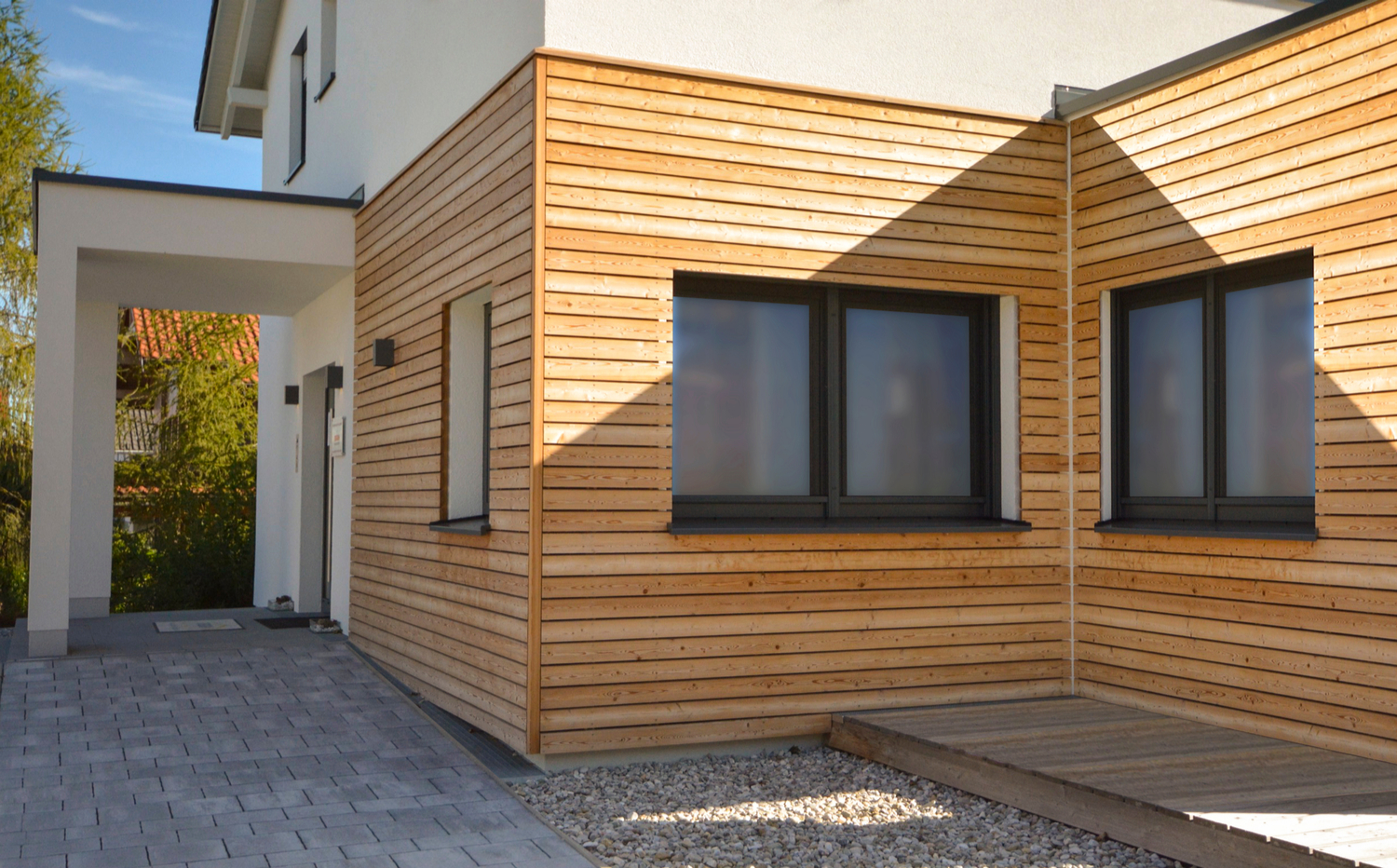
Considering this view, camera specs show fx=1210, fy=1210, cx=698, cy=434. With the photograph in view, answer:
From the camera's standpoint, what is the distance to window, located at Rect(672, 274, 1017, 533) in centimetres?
628

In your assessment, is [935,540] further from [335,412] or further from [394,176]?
[335,412]

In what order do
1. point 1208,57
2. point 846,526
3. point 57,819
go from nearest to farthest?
point 57,819 < point 1208,57 < point 846,526

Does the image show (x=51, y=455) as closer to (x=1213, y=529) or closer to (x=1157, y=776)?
(x=1157, y=776)

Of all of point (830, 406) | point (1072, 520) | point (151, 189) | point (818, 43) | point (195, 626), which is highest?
point (818, 43)

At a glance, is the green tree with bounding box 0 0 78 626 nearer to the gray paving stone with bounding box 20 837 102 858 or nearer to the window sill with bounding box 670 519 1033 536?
the gray paving stone with bounding box 20 837 102 858

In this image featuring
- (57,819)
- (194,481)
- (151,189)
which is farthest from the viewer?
(194,481)

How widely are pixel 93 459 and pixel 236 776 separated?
19.6 ft

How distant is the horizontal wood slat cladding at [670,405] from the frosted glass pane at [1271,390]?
3.20 feet

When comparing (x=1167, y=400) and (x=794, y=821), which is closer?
(x=794, y=821)

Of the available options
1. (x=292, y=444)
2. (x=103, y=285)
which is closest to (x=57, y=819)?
(x=103, y=285)

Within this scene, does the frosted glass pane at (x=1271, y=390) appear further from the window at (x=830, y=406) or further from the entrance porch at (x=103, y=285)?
the entrance porch at (x=103, y=285)

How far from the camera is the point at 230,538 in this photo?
13.8 metres

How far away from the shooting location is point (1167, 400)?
648 cm

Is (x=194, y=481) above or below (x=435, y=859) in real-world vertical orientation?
above
